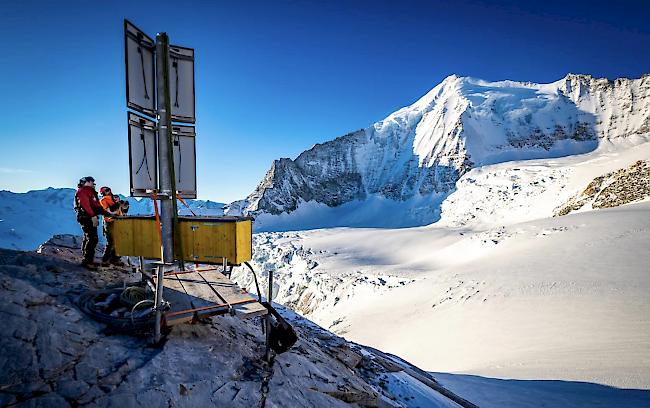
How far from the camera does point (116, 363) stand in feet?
11.7

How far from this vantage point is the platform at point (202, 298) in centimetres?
430

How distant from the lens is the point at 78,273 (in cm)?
578

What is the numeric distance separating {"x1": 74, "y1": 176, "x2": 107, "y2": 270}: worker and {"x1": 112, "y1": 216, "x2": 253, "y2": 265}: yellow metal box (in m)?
1.25

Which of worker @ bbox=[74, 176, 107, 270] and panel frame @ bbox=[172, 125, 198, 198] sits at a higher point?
panel frame @ bbox=[172, 125, 198, 198]

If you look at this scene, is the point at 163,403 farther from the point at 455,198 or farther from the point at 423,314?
the point at 455,198

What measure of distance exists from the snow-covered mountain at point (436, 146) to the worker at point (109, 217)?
204 ft

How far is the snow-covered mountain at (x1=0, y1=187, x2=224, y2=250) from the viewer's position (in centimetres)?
11106

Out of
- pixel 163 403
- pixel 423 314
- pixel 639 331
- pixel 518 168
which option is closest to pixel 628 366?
pixel 639 331

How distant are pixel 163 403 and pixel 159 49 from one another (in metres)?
5.14

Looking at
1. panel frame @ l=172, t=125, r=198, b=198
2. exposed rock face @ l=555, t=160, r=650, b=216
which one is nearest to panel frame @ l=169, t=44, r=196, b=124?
panel frame @ l=172, t=125, r=198, b=198

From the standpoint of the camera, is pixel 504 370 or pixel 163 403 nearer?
pixel 163 403

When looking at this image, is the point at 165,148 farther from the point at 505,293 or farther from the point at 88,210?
the point at 505,293

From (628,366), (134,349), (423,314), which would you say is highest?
(134,349)

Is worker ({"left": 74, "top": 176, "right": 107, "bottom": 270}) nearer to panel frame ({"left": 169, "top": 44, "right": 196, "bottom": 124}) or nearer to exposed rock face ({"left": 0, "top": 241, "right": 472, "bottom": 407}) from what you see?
exposed rock face ({"left": 0, "top": 241, "right": 472, "bottom": 407})
